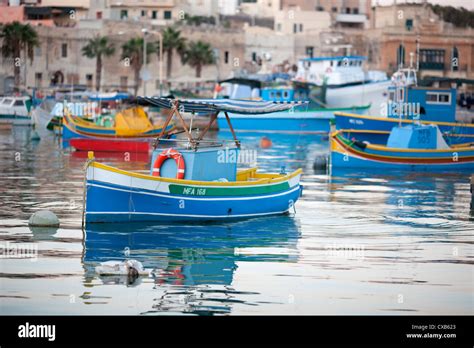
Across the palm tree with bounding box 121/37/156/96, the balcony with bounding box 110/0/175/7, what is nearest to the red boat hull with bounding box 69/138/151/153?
the palm tree with bounding box 121/37/156/96

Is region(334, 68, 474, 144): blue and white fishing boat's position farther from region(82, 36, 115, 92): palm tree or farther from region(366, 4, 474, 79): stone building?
region(366, 4, 474, 79): stone building

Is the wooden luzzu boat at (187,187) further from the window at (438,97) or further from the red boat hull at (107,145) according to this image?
the window at (438,97)

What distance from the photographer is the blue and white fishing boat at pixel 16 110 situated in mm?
85375

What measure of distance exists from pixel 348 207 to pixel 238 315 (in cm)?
1694

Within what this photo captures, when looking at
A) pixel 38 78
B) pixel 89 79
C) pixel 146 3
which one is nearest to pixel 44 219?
pixel 38 78

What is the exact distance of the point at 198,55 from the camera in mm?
109562

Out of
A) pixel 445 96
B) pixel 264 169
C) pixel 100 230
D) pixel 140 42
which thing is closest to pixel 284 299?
pixel 100 230

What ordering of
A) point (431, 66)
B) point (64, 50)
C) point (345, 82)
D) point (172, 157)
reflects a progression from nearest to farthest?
1. point (172, 157)
2. point (345, 82)
3. point (64, 50)
4. point (431, 66)

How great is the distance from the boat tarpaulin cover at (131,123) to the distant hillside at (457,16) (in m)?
55.8

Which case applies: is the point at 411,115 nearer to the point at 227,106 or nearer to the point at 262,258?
the point at 227,106

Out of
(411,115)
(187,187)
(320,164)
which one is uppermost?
(187,187)

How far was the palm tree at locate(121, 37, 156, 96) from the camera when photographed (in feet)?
340

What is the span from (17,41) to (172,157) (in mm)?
68286

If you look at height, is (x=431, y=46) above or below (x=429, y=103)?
above
